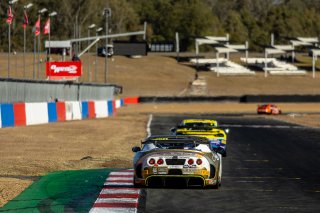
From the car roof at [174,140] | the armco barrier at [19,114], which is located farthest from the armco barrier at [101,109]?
the car roof at [174,140]

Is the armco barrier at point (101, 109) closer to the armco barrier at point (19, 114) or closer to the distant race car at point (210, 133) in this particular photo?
the armco barrier at point (19, 114)

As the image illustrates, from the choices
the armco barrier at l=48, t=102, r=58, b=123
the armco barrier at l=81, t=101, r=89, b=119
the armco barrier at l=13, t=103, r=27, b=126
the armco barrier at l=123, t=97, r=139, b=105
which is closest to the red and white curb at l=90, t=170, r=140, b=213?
the armco barrier at l=13, t=103, r=27, b=126

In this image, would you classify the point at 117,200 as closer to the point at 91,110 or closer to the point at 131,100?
the point at 91,110

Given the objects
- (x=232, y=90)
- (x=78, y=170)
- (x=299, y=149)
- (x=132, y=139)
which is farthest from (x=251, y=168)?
(x=232, y=90)

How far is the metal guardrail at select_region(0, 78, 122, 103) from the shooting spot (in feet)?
131

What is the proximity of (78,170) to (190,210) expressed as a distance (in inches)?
297

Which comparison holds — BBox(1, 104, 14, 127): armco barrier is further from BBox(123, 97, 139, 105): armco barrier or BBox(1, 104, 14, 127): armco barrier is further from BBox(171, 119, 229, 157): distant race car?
BBox(123, 97, 139, 105): armco barrier

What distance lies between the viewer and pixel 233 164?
77.8ft

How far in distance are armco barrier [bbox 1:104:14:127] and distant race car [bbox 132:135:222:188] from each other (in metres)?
18.7

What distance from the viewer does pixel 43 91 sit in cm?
4912

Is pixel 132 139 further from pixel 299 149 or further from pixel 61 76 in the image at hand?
pixel 61 76

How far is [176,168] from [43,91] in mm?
33308

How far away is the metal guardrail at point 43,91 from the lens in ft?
131

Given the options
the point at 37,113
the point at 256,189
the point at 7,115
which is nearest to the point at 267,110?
the point at 37,113
